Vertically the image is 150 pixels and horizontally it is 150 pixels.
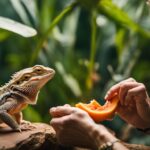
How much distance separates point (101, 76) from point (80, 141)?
1.92 metres

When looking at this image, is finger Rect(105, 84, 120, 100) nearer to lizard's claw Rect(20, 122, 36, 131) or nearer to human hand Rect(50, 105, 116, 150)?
human hand Rect(50, 105, 116, 150)

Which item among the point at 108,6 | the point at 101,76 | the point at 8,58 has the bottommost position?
the point at 101,76

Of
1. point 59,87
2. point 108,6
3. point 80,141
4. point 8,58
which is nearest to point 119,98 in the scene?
point 80,141

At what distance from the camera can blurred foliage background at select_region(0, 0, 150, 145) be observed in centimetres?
336

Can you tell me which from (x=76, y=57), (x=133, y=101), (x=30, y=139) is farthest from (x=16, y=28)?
(x=76, y=57)

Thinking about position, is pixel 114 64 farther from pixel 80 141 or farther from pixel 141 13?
pixel 80 141

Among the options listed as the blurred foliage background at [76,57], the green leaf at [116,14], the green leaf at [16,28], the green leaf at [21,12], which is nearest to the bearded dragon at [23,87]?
the green leaf at [16,28]

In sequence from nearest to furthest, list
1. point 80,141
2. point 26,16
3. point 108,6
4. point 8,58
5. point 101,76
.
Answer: point 80,141, point 108,6, point 26,16, point 101,76, point 8,58

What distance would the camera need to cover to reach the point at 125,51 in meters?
3.66

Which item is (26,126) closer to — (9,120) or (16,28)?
(9,120)

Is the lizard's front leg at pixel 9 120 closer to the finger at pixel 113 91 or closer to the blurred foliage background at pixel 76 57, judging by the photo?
the finger at pixel 113 91

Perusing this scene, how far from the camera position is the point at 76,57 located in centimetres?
387

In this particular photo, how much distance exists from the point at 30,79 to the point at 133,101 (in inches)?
20.8

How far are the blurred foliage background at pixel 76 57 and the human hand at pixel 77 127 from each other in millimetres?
1176
